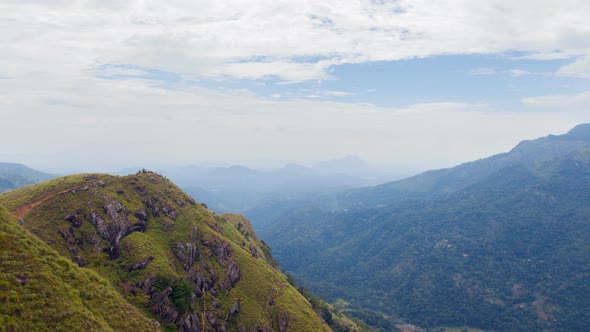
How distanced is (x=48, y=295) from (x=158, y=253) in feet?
99.3

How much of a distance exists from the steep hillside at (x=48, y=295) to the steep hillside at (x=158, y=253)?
12.6 metres

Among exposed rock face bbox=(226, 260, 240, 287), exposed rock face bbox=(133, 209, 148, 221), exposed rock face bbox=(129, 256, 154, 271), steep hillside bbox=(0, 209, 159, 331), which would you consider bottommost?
exposed rock face bbox=(226, 260, 240, 287)

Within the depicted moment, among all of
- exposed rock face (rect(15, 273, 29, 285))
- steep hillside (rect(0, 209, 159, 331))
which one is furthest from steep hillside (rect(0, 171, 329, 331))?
exposed rock face (rect(15, 273, 29, 285))

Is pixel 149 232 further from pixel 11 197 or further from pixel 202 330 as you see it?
pixel 11 197

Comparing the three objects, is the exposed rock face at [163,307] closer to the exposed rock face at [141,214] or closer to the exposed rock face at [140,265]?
the exposed rock face at [140,265]

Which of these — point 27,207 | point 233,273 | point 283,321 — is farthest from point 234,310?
point 27,207

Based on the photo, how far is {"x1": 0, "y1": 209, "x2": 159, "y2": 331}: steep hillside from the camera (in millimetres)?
36656

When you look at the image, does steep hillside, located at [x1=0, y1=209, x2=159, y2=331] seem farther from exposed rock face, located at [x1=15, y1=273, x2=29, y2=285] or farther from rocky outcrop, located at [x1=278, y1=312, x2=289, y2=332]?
rocky outcrop, located at [x1=278, y1=312, x2=289, y2=332]

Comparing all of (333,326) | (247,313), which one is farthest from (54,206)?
(333,326)

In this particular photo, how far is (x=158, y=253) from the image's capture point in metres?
70.2

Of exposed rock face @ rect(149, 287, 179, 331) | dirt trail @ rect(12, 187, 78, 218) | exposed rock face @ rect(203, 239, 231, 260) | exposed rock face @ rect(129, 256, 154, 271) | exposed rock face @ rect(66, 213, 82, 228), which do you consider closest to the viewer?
exposed rock face @ rect(149, 287, 179, 331)

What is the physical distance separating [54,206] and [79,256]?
14.6 meters

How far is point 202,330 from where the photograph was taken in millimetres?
64000

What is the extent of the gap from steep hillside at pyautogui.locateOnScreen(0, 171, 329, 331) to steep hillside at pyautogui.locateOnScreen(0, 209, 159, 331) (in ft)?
41.4
